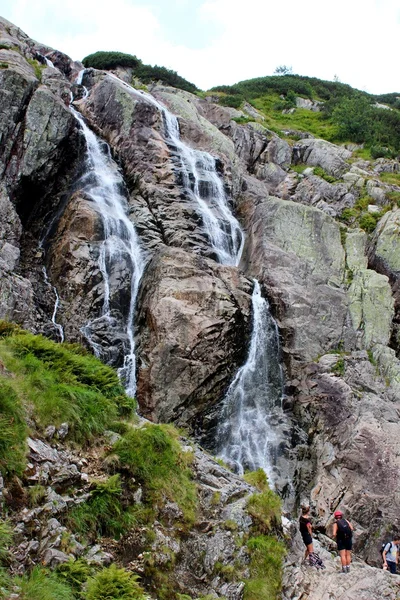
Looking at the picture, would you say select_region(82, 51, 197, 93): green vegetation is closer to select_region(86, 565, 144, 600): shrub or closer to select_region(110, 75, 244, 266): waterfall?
select_region(110, 75, 244, 266): waterfall

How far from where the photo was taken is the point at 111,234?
78.5ft

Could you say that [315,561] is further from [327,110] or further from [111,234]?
[327,110]

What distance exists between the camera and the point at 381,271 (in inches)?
1102

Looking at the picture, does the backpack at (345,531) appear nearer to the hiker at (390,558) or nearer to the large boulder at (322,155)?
the hiker at (390,558)

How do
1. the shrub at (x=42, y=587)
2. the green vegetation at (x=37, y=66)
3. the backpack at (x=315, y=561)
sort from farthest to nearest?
the green vegetation at (x=37, y=66) → the backpack at (x=315, y=561) → the shrub at (x=42, y=587)

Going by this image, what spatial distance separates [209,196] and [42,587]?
2611 centimetres

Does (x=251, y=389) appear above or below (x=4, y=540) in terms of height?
below

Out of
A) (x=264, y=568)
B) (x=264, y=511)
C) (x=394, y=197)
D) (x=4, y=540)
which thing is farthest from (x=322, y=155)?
(x=4, y=540)

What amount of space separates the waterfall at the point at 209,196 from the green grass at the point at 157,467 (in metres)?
17.1

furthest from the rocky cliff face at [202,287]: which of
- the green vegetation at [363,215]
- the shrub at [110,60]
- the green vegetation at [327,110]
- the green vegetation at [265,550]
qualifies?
the green vegetation at [327,110]

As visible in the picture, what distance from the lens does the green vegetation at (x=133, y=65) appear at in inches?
2021

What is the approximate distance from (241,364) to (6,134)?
16497 millimetres

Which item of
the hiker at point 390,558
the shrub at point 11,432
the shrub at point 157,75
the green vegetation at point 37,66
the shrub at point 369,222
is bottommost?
the hiker at point 390,558

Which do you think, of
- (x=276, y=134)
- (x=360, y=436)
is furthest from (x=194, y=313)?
(x=276, y=134)
